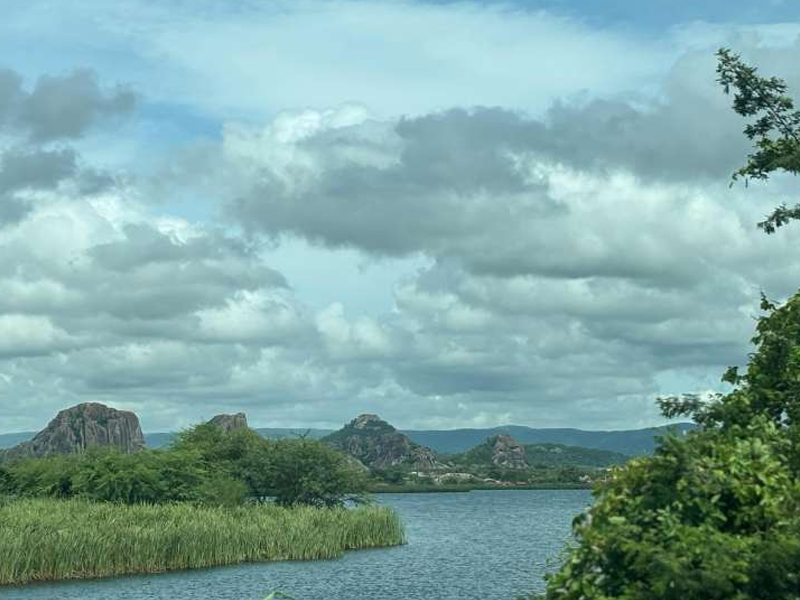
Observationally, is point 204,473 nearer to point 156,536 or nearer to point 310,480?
point 310,480

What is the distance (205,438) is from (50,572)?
1693 inches

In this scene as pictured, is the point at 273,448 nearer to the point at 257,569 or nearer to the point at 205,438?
the point at 205,438

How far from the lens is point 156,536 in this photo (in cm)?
6619

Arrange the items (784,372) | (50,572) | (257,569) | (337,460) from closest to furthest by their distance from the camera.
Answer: (784,372), (50,572), (257,569), (337,460)

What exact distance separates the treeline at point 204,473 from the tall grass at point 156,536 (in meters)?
4.34

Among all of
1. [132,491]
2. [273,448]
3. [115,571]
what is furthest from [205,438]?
[115,571]

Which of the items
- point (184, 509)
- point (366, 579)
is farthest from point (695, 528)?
point (184, 509)

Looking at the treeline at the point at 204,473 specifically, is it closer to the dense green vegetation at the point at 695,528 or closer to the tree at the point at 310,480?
the tree at the point at 310,480

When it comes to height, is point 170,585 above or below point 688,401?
below

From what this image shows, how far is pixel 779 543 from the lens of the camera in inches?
469

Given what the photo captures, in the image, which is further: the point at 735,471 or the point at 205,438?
the point at 205,438

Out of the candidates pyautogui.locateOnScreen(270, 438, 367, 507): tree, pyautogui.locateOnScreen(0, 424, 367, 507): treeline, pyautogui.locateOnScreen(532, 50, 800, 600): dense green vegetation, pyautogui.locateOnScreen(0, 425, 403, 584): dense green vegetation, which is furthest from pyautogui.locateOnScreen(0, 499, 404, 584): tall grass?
pyautogui.locateOnScreen(532, 50, 800, 600): dense green vegetation

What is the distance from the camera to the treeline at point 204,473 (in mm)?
85750

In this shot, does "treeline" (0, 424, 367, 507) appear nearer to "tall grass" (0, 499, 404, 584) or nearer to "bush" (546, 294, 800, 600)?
"tall grass" (0, 499, 404, 584)
